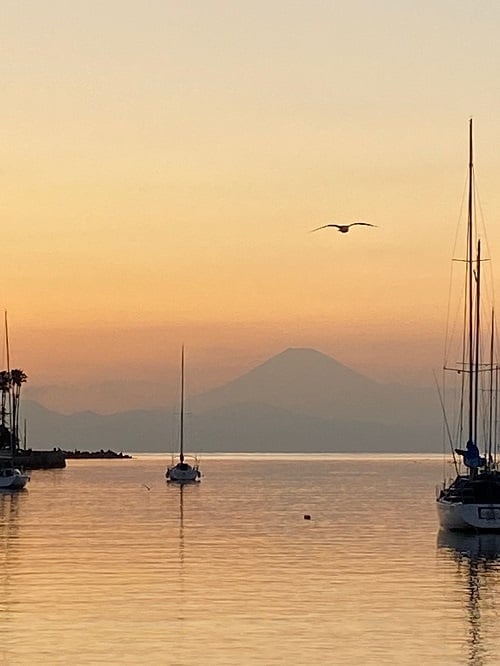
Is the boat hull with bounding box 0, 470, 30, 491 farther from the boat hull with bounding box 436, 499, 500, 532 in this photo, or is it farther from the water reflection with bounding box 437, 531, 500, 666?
the boat hull with bounding box 436, 499, 500, 532

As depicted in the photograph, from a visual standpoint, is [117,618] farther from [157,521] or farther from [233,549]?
[157,521]

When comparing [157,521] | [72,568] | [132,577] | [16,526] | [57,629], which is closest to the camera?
[57,629]

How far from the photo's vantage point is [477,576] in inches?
2035

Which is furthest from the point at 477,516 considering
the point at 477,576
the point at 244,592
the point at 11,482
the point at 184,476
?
the point at 184,476

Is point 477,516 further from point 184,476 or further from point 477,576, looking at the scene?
point 184,476

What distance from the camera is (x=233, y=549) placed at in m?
63.0

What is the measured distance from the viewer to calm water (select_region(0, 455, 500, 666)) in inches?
1313

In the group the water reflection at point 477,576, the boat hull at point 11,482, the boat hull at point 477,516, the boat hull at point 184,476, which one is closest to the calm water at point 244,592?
the water reflection at point 477,576

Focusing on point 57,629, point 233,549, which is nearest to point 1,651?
point 57,629

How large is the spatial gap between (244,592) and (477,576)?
1034 centimetres

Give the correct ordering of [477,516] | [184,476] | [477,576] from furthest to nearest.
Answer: [184,476] → [477,516] → [477,576]

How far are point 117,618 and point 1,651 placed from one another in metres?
6.08

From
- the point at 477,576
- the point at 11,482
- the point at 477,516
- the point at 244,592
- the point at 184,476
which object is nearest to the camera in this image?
the point at 244,592

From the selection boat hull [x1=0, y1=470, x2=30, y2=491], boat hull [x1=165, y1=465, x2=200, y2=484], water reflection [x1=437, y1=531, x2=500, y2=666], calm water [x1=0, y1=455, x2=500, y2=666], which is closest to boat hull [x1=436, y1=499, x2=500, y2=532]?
water reflection [x1=437, y1=531, x2=500, y2=666]
